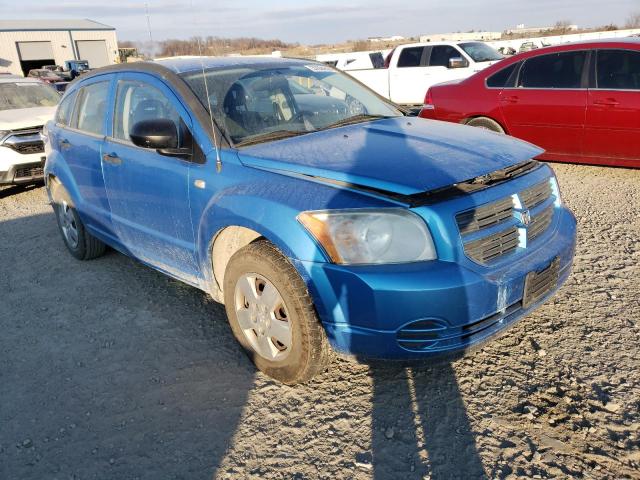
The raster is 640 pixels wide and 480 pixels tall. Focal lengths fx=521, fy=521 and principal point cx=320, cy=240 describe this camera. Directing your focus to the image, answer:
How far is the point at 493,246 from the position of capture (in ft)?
8.35

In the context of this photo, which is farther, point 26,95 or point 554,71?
point 26,95

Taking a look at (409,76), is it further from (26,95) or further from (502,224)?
(502,224)

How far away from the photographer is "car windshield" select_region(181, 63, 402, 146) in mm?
3223

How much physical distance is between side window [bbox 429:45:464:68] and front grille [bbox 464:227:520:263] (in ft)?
33.4

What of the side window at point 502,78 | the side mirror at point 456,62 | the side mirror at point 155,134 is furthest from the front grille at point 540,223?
the side mirror at point 456,62

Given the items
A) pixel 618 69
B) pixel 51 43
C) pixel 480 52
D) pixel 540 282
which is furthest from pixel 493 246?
pixel 51 43

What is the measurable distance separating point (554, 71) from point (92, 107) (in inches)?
215

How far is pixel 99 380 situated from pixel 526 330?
8.65 ft

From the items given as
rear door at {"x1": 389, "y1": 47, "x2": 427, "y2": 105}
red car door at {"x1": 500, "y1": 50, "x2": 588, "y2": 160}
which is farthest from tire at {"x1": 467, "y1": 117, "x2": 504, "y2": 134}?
rear door at {"x1": 389, "y1": 47, "x2": 427, "y2": 105}

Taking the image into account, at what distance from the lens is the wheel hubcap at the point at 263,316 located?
273 cm

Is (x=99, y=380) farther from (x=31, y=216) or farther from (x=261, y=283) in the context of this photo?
(x=31, y=216)

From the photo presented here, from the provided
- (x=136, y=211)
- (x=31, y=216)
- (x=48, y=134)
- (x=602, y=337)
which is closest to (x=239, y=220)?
(x=136, y=211)

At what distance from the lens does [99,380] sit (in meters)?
3.09

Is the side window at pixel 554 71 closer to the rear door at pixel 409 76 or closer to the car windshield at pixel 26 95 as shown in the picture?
the rear door at pixel 409 76
